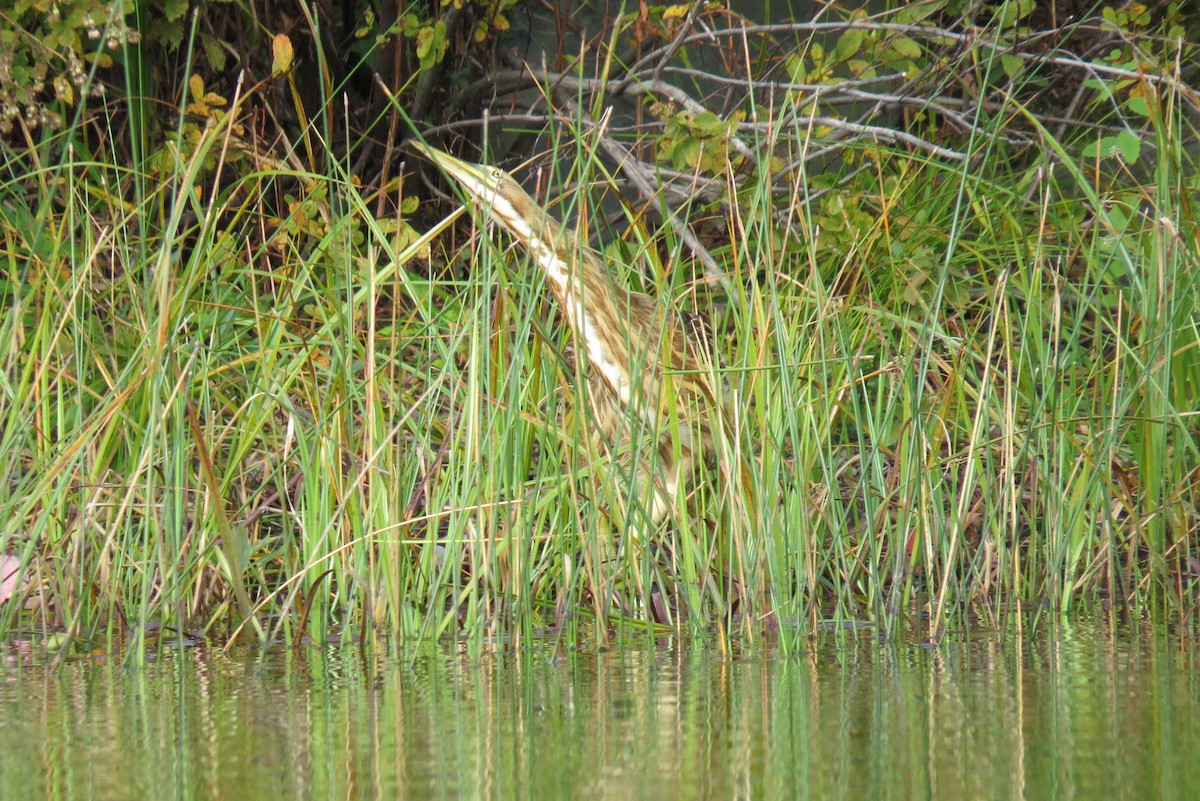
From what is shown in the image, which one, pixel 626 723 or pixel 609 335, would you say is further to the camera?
pixel 609 335

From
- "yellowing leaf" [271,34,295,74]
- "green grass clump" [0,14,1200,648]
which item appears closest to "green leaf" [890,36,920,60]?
"green grass clump" [0,14,1200,648]

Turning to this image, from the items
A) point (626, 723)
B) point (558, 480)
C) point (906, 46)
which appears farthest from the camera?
point (906, 46)

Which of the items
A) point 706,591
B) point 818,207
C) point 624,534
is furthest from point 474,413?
point 818,207

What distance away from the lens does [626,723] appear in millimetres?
1838

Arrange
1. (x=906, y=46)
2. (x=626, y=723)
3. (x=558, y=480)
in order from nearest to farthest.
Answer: (x=626, y=723)
(x=558, y=480)
(x=906, y=46)

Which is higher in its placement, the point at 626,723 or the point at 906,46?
the point at 906,46

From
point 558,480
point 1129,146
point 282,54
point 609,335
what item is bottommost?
point 558,480

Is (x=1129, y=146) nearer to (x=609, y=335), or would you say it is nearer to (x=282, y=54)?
(x=609, y=335)

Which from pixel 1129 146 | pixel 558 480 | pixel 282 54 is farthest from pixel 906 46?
pixel 558 480

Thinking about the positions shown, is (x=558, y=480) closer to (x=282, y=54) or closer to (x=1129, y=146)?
(x=282, y=54)

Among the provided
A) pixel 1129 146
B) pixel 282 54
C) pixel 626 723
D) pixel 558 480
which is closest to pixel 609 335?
pixel 558 480

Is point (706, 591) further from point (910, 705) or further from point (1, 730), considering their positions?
point (1, 730)

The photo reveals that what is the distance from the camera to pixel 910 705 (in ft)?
6.31

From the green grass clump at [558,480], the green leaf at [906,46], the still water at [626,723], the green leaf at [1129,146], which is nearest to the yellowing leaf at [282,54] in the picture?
the green grass clump at [558,480]
